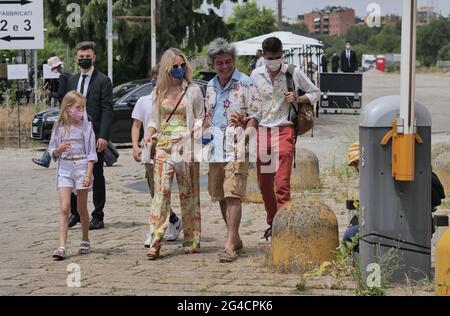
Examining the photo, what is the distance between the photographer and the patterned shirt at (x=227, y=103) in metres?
9.12

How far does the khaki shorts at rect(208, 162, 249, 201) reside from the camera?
8.97 metres

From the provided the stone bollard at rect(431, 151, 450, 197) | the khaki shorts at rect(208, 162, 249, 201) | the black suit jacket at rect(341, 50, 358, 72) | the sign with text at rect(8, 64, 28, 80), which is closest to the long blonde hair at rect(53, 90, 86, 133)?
the khaki shorts at rect(208, 162, 249, 201)

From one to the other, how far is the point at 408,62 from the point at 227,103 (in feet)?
7.75

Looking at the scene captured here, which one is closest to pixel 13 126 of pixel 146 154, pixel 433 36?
pixel 146 154

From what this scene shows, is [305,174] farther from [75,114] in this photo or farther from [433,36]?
[433,36]

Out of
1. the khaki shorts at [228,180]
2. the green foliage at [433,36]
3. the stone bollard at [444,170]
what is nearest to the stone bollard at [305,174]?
the stone bollard at [444,170]

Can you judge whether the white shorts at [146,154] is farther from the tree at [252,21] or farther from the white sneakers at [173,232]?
the tree at [252,21]

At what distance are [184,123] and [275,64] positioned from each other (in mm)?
1206

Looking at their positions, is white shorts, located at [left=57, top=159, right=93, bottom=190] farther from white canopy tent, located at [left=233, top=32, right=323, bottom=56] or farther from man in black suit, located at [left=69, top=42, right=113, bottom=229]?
white canopy tent, located at [left=233, top=32, right=323, bottom=56]

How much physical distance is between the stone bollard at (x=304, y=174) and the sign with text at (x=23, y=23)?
7853mm

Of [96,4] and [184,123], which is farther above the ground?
[96,4]
